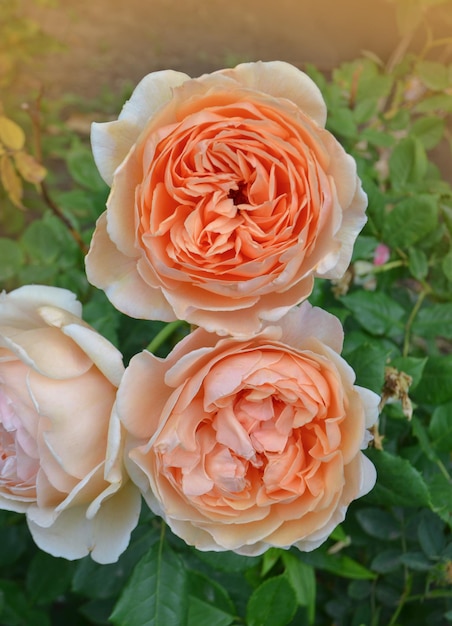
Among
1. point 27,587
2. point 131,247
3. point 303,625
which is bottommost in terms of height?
point 27,587

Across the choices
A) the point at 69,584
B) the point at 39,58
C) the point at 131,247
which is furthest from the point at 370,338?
the point at 39,58

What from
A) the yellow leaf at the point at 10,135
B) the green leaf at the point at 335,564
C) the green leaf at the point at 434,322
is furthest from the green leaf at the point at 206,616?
the yellow leaf at the point at 10,135

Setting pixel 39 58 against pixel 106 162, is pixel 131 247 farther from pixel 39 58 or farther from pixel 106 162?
pixel 39 58

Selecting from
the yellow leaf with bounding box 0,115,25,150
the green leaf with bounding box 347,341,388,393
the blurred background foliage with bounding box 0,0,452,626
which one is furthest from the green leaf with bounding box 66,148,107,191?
the green leaf with bounding box 347,341,388,393

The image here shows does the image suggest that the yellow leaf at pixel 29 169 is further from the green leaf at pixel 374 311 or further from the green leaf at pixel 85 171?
the green leaf at pixel 374 311

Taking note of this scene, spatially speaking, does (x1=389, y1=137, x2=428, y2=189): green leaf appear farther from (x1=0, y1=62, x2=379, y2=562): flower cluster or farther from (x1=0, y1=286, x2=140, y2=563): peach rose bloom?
(x1=0, y1=286, x2=140, y2=563): peach rose bloom

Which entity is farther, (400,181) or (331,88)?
(331,88)
